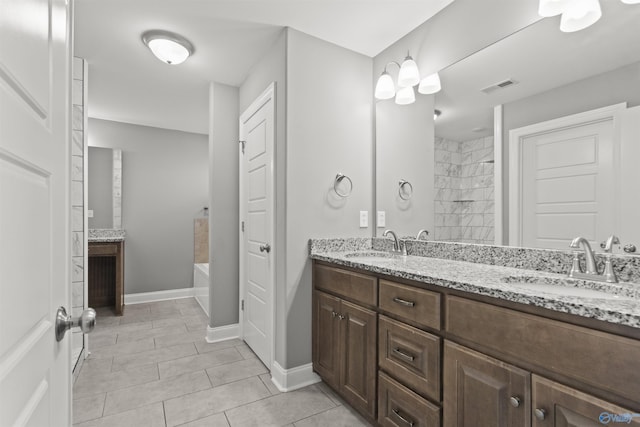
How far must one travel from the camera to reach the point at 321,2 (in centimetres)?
192

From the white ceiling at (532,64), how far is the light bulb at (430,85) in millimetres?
39

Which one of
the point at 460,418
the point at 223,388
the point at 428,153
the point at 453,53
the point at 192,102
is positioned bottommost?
the point at 223,388

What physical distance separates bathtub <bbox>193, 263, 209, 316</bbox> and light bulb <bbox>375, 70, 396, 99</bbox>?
2828mm

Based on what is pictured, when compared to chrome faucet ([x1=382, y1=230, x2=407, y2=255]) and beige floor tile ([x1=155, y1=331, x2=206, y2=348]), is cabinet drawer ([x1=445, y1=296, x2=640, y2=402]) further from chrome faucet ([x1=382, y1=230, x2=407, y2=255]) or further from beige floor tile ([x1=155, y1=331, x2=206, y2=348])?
beige floor tile ([x1=155, y1=331, x2=206, y2=348])

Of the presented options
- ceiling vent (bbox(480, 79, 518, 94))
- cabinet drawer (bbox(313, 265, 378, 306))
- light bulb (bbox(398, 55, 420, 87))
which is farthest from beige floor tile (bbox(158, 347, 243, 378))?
ceiling vent (bbox(480, 79, 518, 94))

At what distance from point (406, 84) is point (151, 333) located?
3.22 m

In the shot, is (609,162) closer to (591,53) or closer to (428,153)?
(591,53)

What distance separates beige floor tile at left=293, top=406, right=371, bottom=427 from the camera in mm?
1755

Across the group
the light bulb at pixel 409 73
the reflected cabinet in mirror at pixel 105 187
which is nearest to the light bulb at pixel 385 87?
the light bulb at pixel 409 73

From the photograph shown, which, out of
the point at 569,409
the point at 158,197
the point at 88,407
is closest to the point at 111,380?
the point at 88,407

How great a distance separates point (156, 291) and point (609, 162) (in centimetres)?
481

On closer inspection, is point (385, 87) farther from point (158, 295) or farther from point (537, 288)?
point (158, 295)

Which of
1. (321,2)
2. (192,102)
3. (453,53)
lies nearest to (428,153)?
(453,53)

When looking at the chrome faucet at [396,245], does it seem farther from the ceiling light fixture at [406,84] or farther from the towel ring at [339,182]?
the ceiling light fixture at [406,84]
